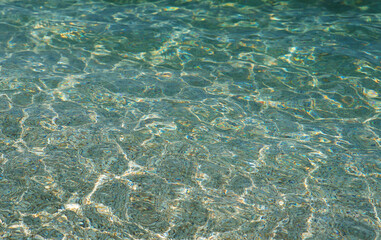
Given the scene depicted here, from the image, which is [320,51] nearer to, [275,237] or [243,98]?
[243,98]

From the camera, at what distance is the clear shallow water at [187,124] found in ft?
10.8

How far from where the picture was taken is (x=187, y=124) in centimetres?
462

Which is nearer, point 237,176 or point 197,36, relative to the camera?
point 237,176

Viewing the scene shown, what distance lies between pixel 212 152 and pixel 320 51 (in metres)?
3.52

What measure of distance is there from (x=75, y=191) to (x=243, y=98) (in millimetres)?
2790

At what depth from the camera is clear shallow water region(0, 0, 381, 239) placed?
3.29m

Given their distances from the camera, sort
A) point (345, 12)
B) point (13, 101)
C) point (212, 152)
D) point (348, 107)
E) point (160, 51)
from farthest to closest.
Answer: point (345, 12) → point (160, 51) → point (348, 107) → point (13, 101) → point (212, 152)

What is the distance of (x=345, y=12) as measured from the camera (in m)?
8.15

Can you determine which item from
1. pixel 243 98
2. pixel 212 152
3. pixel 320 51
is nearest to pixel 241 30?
pixel 320 51

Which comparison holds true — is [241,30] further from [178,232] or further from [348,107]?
[178,232]

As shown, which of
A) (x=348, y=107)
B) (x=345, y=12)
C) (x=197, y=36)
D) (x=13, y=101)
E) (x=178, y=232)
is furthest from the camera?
(x=345, y=12)

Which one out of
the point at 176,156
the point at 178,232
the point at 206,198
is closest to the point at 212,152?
the point at 176,156

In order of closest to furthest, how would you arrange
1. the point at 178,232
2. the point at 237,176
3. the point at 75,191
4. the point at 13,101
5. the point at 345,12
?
the point at 178,232 → the point at 75,191 → the point at 237,176 → the point at 13,101 → the point at 345,12

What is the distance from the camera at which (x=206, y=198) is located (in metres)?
3.51
